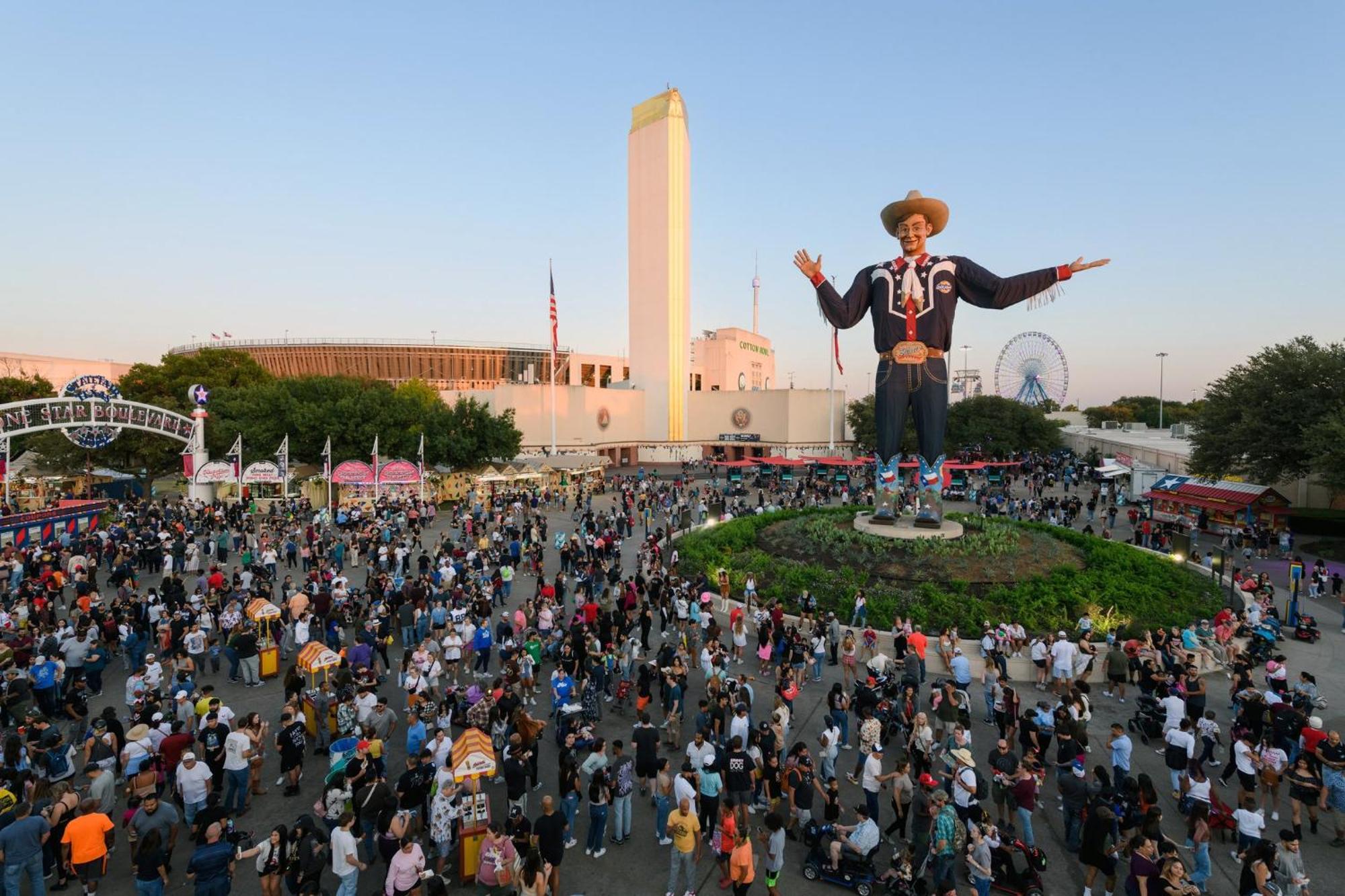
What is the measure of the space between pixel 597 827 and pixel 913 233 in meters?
16.2

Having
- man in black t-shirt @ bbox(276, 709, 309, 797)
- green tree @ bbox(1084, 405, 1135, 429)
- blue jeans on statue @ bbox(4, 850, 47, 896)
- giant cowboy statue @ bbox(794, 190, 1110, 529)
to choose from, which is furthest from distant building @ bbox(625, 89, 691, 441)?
green tree @ bbox(1084, 405, 1135, 429)

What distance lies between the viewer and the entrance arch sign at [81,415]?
26.2 metres

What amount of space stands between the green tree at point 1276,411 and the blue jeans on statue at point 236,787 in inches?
1299

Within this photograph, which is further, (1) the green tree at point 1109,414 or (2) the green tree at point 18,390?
(1) the green tree at point 1109,414

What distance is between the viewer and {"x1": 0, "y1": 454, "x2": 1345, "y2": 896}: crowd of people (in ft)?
21.9

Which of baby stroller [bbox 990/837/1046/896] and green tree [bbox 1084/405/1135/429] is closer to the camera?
baby stroller [bbox 990/837/1046/896]

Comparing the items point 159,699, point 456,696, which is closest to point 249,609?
point 159,699

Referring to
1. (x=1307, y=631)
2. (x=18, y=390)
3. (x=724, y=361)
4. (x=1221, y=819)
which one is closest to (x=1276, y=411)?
(x=1307, y=631)

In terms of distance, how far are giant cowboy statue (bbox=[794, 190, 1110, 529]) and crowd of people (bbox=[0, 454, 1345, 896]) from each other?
575cm

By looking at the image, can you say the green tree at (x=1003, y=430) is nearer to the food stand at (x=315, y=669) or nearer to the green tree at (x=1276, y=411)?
the green tree at (x=1276, y=411)

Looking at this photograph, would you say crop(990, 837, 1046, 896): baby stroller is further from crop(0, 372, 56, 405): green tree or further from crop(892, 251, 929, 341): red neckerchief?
crop(0, 372, 56, 405): green tree

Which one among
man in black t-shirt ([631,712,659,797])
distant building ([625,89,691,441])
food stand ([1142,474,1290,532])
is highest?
distant building ([625,89,691,441])

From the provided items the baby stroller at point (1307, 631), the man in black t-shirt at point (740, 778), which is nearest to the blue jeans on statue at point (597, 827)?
the man in black t-shirt at point (740, 778)

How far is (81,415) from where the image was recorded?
28.0 meters
